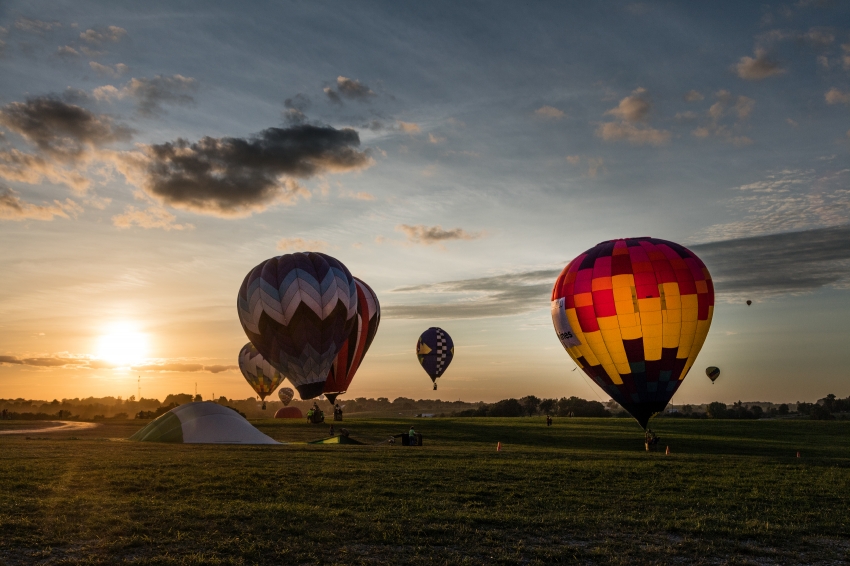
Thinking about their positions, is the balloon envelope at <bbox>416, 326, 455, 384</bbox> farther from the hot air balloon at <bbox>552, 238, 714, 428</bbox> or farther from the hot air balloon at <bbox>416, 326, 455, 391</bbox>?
the hot air balloon at <bbox>552, 238, 714, 428</bbox>

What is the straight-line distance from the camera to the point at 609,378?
36.0 m

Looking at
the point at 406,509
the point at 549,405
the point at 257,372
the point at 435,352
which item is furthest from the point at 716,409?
the point at 406,509

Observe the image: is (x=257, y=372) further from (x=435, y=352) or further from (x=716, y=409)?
(x=716, y=409)

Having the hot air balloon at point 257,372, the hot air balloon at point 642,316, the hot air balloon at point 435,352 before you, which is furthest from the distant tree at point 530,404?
the hot air balloon at point 642,316

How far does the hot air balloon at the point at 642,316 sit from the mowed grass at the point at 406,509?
25.6ft

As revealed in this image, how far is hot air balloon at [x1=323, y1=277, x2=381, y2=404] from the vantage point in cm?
5328

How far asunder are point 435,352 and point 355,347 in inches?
1240

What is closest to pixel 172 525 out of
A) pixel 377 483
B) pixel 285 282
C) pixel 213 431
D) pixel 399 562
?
pixel 399 562

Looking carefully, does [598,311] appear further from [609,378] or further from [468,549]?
[468,549]

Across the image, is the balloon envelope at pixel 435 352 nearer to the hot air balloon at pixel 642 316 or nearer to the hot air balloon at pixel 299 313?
the hot air balloon at pixel 299 313

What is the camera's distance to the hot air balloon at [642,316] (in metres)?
34.0

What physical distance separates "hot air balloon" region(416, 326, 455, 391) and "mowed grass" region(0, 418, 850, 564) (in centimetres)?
5756

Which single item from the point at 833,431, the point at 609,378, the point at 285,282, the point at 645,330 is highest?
the point at 285,282

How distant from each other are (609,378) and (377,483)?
20820mm
